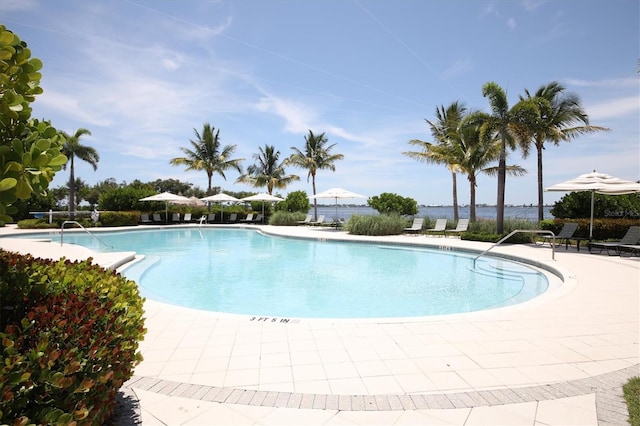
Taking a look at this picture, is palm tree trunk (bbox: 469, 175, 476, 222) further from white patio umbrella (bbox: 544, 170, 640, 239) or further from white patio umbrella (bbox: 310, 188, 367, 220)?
white patio umbrella (bbox: 544, 170, 640, 239)

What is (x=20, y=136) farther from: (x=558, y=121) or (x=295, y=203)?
(x=295, y=203)

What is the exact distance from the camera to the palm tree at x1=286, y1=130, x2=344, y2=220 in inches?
1147

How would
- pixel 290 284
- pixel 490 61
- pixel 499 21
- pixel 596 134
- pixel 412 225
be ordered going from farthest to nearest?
pixel 412 225 < pixel 596 134 < pixel 490 61 < pixel 499 21 < pixel 290 284

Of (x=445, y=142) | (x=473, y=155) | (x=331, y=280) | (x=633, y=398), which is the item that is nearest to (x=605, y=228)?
(x=473, y=155)

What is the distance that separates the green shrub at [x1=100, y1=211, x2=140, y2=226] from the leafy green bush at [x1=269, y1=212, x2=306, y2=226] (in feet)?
31.7

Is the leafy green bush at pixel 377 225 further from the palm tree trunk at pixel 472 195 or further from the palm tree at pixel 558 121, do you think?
the palm tree at pixel 558 121

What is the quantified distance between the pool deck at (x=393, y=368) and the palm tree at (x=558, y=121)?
1338 cm

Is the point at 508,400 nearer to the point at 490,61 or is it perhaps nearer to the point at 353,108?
the point at 490,61

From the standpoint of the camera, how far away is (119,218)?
23.9 m

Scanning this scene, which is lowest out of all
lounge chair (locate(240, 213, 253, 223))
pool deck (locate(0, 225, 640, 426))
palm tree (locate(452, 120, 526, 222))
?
pool deck (locate(0, 225, 640, 426))

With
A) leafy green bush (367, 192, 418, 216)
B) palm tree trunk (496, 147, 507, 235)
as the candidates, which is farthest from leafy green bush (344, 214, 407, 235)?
palm tree trunk (496, 147, 507, 235)

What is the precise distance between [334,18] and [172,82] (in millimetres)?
7173

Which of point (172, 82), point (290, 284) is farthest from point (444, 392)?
point (172, 82)

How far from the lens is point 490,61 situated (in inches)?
633
